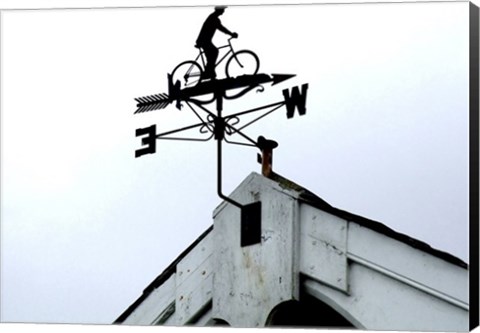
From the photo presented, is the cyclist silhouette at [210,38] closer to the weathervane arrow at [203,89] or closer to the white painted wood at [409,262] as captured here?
the weathervane arrow at [203,89]

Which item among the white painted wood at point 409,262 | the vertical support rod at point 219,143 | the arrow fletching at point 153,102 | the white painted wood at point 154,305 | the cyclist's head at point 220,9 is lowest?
the white painted wood at point 154,305

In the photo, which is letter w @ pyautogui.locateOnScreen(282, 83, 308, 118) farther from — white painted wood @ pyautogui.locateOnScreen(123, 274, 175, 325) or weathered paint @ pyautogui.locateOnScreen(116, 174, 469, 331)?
white painted wood @ pyautogui.locateOnScreen(123, 274, 175, 325)

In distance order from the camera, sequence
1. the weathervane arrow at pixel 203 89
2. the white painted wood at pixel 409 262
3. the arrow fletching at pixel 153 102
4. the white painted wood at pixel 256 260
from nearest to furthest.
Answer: the white painted wood at pixel 409 262, the white painted wood at pixel 256 260, the weathervane arrow at pixel 203 89, the arrow fletching at pixel 153 102

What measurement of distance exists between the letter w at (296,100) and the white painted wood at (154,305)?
100 cm

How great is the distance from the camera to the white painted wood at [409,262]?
7.05 m

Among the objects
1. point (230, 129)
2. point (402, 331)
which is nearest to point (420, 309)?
point (402, 331)

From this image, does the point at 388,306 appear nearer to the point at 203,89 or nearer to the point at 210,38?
the point at 203,89

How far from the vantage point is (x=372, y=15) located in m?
7.54

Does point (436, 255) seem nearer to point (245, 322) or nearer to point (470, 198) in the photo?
point (470, 198)

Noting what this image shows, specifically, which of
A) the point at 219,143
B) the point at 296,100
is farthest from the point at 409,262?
the point at 219,143

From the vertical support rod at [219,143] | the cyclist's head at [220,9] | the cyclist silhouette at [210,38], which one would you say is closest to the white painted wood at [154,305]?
the vertical support rod at [219,143]

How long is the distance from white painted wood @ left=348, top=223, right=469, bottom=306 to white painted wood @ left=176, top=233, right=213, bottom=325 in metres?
0.82

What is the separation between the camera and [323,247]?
7.45 m

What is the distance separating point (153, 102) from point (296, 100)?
72cm
